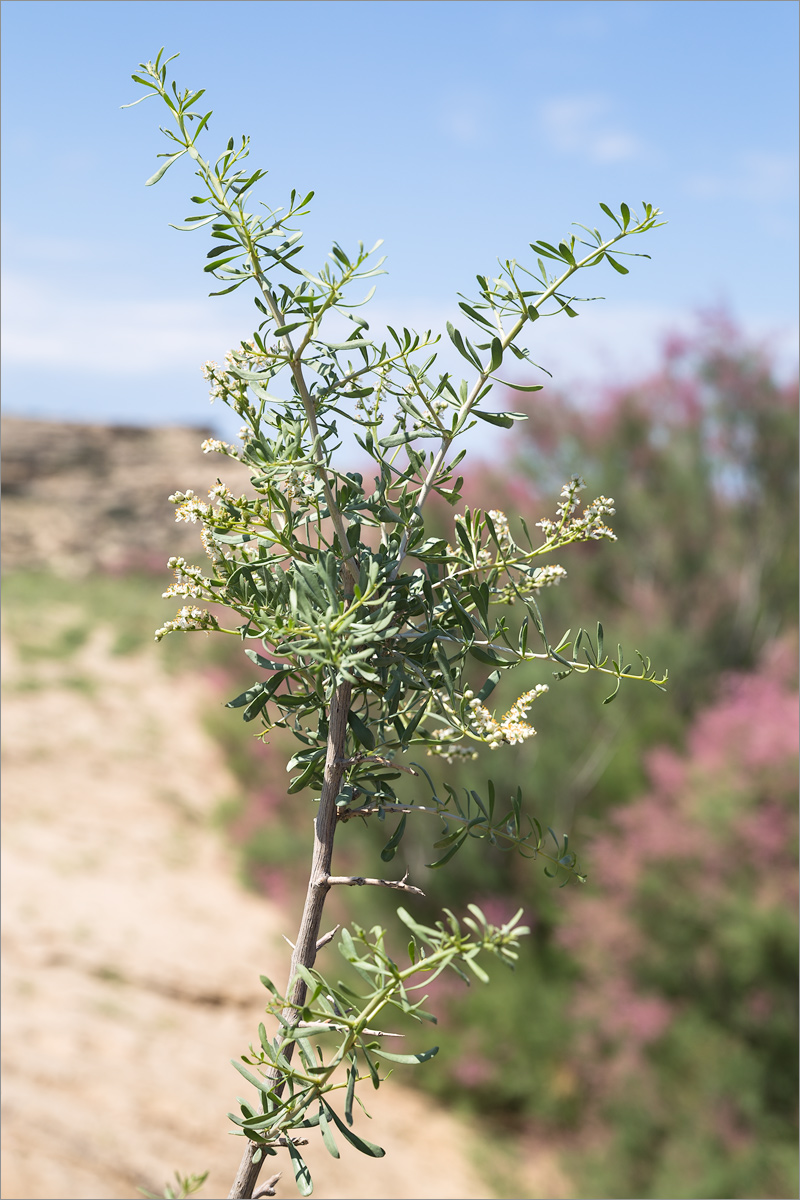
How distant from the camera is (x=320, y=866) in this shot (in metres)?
0.79

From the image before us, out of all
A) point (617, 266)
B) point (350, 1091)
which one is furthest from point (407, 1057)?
point (617, 266)

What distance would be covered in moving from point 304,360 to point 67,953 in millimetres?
4727

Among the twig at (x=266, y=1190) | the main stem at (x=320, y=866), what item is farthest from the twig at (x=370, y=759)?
the twig at (x=266, y=1190)

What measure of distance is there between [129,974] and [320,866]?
4607mm

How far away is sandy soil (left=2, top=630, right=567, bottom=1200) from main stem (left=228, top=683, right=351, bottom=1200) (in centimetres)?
268

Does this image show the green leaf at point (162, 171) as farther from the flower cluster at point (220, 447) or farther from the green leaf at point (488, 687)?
the green leaf at point (488, 687)

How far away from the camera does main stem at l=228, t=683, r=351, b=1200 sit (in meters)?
0.77

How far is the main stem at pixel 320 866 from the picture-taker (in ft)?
2.52

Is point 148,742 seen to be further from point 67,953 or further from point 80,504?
point 80,504

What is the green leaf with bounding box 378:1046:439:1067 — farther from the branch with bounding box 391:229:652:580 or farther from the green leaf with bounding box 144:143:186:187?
the green leaf with bounding box 144:143:186:187

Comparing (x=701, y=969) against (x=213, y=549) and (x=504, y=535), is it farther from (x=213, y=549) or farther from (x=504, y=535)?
(x=213, y=549)

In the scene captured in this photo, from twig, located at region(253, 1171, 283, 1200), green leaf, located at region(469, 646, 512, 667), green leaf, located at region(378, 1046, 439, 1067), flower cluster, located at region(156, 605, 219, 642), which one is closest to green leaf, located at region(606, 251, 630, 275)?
green leaf, located at region(469, 646, 512, 667)

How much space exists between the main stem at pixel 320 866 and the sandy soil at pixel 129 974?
8.78 ft

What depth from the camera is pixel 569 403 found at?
249 inches
